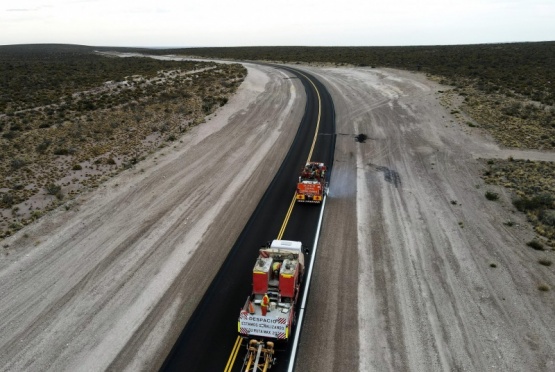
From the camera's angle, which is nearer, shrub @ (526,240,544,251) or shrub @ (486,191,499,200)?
shrub @ (526,240,544,251)

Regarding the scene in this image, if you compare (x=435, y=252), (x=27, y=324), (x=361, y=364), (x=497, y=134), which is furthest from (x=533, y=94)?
(x=27, y=324)

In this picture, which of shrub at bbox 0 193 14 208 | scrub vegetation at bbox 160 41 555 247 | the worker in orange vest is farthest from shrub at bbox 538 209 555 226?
shrub at bbox 0 193 14 208

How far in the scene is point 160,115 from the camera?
4325cm

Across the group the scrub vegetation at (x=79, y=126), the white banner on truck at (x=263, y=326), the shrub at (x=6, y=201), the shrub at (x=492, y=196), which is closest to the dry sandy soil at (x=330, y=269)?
the shrub at (x=492, y=196)

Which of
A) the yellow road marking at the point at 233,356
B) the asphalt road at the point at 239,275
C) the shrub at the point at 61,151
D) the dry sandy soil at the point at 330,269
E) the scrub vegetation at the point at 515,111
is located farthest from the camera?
the shrub at the point at 61,151

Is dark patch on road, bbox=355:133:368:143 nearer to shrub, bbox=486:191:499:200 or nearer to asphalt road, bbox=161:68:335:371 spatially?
asphalt road, bbox=161:68:335:371

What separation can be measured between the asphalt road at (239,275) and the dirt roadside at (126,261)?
1.70ft

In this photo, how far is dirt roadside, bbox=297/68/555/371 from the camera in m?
13.4

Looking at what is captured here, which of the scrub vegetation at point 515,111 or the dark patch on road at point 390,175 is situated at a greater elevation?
the scrub vegetation at point 515,111

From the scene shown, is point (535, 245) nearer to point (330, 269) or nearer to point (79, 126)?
point (330, 269)

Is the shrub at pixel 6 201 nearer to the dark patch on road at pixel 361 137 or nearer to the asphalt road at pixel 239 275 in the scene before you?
the asphalt road at pixel 239 275

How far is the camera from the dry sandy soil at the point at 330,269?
13586 mm

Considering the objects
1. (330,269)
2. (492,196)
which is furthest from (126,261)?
(492,196)

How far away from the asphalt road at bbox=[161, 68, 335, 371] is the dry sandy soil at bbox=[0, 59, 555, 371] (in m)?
0.64
